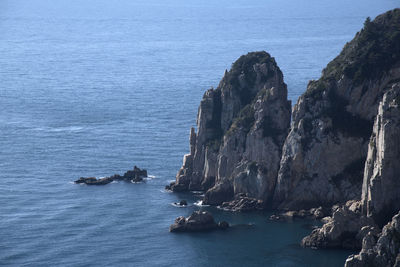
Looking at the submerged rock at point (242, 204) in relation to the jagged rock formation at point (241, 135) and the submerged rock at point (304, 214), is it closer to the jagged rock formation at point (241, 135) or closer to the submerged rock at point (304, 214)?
the jagged rock formation at point (241, 135)

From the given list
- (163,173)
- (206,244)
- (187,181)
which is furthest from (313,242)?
(163,173)

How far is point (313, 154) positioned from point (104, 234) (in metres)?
33.3

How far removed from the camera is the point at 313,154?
14988cm

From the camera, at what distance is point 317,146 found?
149500mm

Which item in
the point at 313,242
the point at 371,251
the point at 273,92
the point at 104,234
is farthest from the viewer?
the point at 273,92

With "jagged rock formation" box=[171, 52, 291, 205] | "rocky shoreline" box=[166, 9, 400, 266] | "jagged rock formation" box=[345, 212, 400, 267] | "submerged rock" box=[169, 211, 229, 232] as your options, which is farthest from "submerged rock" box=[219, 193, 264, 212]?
"jagged rock formation" box=[345, 212, 400, 267]

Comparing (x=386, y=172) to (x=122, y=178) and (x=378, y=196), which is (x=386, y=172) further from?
(x=122, y=178)

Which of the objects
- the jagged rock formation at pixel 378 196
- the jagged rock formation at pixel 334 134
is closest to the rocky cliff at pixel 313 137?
the jagged rock formation at pixel 334 134

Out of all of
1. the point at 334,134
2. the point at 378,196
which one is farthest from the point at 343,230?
the point at 334,134

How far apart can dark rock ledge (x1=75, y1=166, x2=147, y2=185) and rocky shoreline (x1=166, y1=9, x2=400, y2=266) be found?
808cm

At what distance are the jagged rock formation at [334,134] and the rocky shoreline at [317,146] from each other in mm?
149

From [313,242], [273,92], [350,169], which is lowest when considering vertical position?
[313,242]

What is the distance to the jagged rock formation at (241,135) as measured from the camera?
155 metres

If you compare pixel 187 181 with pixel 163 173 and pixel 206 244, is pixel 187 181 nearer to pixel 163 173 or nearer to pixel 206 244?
pixel 163 173
